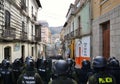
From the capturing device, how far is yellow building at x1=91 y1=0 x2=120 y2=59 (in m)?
12.4

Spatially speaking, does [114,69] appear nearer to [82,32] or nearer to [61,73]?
[61,73]

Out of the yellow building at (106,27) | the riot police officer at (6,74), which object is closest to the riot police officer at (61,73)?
the riot police officer at (6,74)

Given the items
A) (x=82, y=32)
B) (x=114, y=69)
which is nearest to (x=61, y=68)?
(x=114, y=69)

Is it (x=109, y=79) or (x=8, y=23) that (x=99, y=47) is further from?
(x=109, y=79)

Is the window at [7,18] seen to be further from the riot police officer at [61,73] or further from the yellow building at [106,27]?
the riot police officer at [61,73]

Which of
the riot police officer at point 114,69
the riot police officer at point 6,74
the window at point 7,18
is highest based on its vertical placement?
the window at point 7,18

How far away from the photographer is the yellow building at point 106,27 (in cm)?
1244

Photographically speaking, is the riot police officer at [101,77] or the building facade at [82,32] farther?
the building facade at [82,32]

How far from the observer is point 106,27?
15016mm

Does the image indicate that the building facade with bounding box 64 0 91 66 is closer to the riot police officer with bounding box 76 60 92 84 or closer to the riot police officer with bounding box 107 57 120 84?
the riot police officer with bounding box 76 60 92 84

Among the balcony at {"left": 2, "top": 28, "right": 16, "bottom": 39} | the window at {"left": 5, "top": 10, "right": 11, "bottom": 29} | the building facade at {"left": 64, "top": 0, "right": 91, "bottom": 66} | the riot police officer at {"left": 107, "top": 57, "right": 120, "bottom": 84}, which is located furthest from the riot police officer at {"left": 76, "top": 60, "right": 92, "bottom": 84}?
the building facade at {"left": 64, "top": 0, "right": 91, "bottom": 66}

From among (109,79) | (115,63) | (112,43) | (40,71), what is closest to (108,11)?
(112,43)

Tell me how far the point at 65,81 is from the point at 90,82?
27.2 inches

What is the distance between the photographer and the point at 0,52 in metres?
15.2
